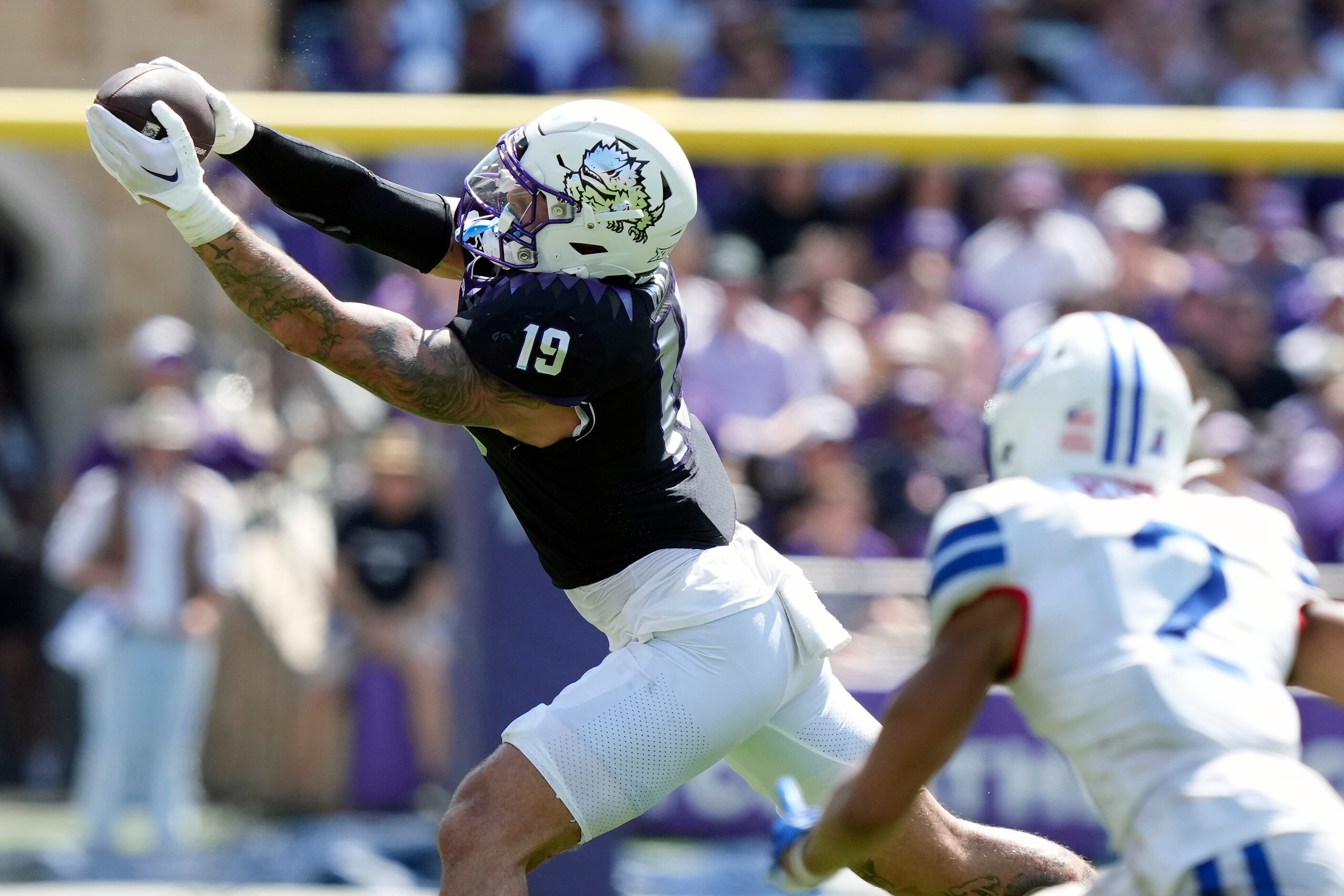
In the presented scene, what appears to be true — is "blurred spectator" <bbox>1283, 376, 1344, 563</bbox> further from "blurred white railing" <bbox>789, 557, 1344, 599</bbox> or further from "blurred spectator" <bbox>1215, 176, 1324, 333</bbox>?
"blurred white railing" <bbox>789, 557, 1344, 599</bbox>

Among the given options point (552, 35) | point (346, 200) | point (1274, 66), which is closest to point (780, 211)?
point (552, 35)

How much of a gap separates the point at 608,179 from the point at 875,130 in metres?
2.59

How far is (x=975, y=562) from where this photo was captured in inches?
95.3

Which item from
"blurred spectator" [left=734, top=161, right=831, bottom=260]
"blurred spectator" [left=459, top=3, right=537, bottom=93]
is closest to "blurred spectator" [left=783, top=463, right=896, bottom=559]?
"blurred spectator" [left=734, top=161, right=831, bottom=260]

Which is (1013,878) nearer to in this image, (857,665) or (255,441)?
(857,665)

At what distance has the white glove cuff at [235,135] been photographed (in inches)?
131

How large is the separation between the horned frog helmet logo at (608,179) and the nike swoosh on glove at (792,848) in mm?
1138

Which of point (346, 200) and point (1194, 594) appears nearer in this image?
point (1194, 594)

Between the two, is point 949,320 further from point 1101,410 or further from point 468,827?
point 1101,410

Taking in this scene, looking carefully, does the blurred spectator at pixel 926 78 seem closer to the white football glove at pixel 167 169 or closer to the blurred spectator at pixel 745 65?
the blurred spectator at pixel 745 65

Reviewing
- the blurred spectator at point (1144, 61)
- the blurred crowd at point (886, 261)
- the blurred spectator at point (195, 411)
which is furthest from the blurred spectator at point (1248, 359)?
the blurred spectator at point (195, 411)

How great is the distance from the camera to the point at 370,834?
233 inches

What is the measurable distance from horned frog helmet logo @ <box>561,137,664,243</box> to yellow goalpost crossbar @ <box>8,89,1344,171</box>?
2.28 metres

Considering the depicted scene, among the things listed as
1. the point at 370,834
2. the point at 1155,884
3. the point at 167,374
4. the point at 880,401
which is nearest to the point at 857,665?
the point at 880,401
